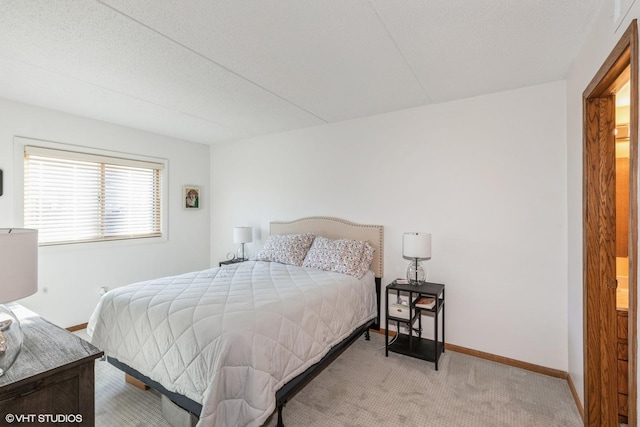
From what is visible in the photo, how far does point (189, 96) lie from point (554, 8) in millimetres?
2783

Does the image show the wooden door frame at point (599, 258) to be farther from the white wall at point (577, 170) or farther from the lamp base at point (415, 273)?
the lamp base at point (415, 273)

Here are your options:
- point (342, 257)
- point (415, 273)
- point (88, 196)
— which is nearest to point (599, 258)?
point (415, 273)

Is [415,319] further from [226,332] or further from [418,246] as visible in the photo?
[226,332]

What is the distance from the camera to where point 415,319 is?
114 inches

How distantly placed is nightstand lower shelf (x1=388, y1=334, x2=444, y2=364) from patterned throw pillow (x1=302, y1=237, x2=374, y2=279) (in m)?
0.75

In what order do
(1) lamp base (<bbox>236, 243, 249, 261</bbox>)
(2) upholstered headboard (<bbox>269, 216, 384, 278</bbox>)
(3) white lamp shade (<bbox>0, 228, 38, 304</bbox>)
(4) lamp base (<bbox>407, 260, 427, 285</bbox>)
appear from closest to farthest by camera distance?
1. (3) white lamp shade (<bbox>0, 228, 38, 304</bbox>)
2. (4) lamp base (<bbox>407, 260, 427, 285</bbox>)
3. (2) upholstered headboard (<bbox>269, 216, 384, 278</bbox>)
4. (1) lamp base (<bbox>236, 243, 249, 261</bbox>)

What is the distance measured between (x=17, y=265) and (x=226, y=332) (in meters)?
0.94

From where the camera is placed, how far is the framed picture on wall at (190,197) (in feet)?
15.2

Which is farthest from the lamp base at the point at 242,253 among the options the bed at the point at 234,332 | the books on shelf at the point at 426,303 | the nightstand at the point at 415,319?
the books on shelf at the point at 426,303

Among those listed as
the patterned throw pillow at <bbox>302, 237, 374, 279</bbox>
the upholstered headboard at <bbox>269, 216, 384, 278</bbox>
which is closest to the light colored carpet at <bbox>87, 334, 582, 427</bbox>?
the patterned throw pillow at <bbox>302, 237, 374, 279</bbox>

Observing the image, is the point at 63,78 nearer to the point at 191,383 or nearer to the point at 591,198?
the point at 191,383

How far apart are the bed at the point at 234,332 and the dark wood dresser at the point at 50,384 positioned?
54 cm

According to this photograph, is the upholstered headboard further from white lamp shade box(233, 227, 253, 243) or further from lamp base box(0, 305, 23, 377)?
lamp base box(0, 305, 23, 377)

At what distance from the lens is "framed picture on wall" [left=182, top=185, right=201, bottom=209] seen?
4.62 m
